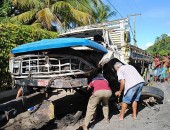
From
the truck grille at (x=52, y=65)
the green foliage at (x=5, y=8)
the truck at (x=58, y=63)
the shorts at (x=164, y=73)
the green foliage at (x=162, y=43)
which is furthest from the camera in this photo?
the green foliage at (x=162, y=43)

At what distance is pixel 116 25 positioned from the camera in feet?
34.6

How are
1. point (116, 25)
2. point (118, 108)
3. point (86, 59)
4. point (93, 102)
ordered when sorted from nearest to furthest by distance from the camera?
point (93, 102)
point (86, 59)
point (118, 108)
point (116, 25)

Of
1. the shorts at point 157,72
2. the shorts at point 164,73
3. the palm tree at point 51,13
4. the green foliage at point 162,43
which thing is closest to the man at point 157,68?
the shorts at point 157,72

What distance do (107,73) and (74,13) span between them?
31.8ft

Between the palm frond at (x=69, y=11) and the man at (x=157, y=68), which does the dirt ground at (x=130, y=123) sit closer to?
the man at (x=157, y=68)

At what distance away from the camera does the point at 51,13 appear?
1650cm

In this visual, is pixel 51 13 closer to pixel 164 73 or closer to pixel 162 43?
pixel 164 73

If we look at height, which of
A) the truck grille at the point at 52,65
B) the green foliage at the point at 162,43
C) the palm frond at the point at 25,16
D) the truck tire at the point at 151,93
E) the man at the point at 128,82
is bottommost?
the truck tire at the point at 151,93

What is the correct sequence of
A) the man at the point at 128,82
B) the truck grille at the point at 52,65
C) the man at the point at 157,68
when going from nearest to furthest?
1. the truck grille at the point at 52,65
2. the man at the point at 128,82
3. the man at the point at 157,68

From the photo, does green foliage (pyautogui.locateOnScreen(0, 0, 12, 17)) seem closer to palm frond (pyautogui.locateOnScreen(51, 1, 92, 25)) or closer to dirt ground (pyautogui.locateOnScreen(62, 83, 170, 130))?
palm frond (pyautogui.locateOnScreen(51, 1, 92, 25))

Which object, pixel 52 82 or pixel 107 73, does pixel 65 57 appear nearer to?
pixel 52 82

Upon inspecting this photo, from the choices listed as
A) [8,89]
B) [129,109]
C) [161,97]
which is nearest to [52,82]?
[129,109]

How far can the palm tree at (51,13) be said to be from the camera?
16.5 meters

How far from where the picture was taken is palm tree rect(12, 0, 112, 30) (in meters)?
16.5
